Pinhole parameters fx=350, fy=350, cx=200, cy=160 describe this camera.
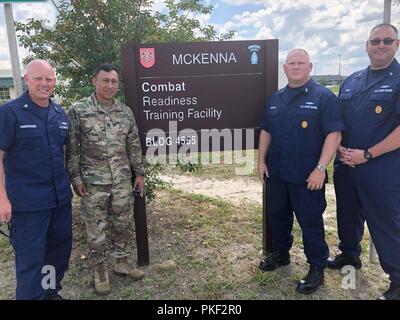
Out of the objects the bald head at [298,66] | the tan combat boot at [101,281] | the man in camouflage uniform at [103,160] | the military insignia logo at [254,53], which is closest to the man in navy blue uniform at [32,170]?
the man in camouflage uniform at [103,160]

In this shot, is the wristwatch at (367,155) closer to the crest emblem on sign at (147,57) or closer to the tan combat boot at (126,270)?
the crest emblem on sign at (147,57)

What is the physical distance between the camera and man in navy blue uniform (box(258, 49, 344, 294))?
2857 millimetres

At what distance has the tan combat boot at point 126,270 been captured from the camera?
3385 millimetres

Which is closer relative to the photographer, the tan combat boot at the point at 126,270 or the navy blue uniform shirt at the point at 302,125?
the navy blue uniform shirt at the point at 302,125

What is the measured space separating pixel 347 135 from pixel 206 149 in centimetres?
130

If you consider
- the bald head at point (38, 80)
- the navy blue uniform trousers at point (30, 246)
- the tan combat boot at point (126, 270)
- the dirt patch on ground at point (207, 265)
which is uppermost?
the bald head at point (38, 80)

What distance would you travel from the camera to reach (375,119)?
2.84 metres

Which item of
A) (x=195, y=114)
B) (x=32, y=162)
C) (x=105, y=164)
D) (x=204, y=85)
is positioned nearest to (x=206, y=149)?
(x=195, y=114)

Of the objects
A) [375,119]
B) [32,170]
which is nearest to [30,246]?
[32,170]

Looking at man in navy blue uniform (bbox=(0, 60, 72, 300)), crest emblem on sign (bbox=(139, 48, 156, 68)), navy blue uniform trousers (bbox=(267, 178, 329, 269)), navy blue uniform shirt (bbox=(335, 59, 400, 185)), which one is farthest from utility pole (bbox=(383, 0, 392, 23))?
man in navy blue uniform (bbox=(0, 60, 72, 300))

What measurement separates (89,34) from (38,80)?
1.41 meters

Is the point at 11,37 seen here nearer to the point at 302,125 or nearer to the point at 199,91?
the point at 199,91

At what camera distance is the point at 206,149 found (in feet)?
11.4

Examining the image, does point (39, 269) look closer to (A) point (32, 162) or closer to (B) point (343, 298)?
(A) point (32, 162)
